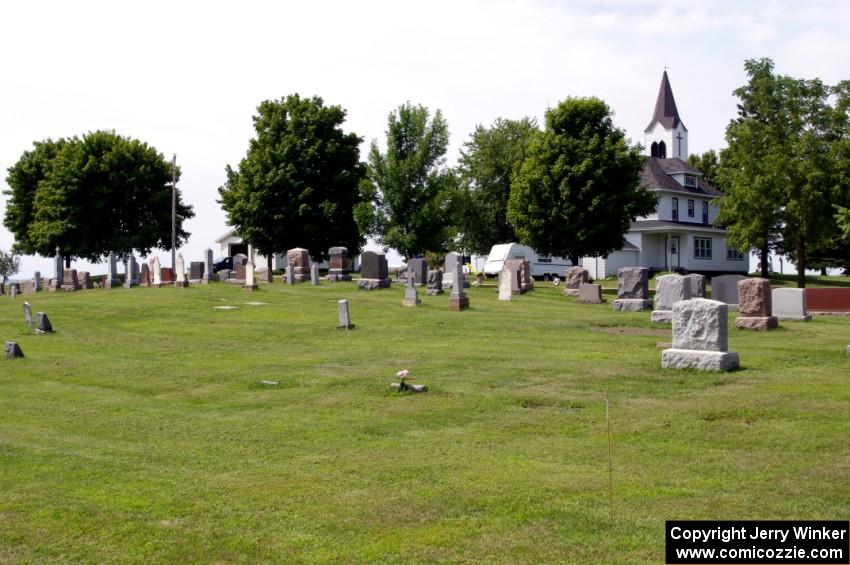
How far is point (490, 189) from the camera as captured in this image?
211ft

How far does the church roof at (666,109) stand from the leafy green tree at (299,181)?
3103cm

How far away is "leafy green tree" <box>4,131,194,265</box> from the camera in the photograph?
57.3 meters

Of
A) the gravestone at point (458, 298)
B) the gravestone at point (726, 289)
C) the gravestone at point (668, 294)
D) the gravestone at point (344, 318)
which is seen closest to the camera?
the gravestone at point (668, 294)

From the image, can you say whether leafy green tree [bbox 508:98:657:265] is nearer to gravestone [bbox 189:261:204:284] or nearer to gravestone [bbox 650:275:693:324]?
gravestone [bbox 189:261:204:284]

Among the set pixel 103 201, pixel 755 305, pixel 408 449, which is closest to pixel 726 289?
pixel 755 305

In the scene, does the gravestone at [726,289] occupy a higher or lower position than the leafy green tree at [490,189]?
lower

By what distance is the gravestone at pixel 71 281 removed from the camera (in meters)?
41.4

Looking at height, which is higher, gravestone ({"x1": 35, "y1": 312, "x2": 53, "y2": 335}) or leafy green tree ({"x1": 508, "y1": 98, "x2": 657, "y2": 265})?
leafy green tree ({"x1": 508, "y1": 98, "x2": 657, "y2": 265})

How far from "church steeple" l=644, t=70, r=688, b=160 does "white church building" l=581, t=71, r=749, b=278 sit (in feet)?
22.9

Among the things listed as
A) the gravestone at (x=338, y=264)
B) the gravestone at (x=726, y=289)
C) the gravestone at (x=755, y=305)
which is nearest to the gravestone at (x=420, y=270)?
the gravestone at (x=338, y=264)

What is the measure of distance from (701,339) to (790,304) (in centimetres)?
1118

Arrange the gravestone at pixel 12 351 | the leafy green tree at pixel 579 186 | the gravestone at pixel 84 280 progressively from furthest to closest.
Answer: the gravestone at pixel 84 280 < the leafy green tree at pixel 579 186 < the gravestone at pixel 12 351

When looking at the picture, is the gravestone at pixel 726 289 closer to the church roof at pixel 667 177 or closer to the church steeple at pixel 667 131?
the church roof at pixel 667 177

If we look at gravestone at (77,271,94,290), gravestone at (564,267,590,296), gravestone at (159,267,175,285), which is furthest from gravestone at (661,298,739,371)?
gravestone at (77,271,94,290)
